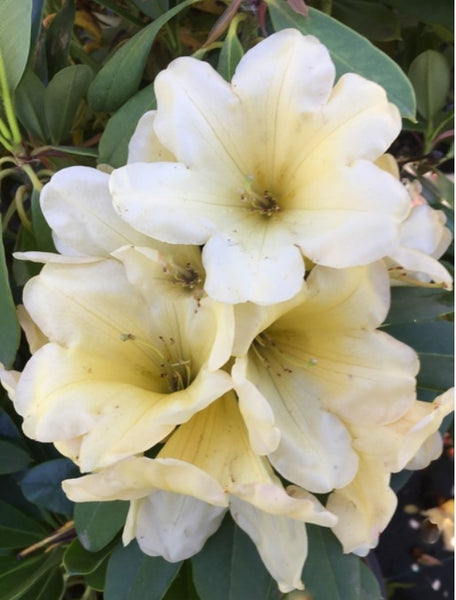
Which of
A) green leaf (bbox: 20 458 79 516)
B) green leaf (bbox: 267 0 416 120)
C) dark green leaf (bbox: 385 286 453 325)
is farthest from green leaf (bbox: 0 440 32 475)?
green leaf (bbox: 267 0 416 120)

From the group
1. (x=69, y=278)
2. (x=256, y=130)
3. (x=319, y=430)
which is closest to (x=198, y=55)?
(x=256, y=130)

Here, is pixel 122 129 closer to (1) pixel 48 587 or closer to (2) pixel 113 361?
(2) pixel 113 361

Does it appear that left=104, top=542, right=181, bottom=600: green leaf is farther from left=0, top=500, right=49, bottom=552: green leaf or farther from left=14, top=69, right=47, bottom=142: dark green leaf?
left=14, top=69, right=47, bottom=142: dark green leaf

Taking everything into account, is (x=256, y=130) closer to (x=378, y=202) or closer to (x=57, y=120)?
(x=378, y=202)

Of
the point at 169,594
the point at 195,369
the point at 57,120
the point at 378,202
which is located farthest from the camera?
the point at 169,594

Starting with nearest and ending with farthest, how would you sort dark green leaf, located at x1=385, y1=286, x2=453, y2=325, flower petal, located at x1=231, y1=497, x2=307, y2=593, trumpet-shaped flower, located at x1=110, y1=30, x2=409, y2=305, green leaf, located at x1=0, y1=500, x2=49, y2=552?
1. trumpet-shaped flower, located at x1=110, y1=30, x2=409, y2=305
2. flower petal, located at x1=231, y1=497, x2=307, y2=593
3. dark green leaf, located at x1=385, y1=286, x2=453, y2=325
4. green leaf, located at x1=0, y1=500, x2=49, y2=552

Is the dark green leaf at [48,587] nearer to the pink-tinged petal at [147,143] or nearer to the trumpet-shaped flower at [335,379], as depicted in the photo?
the trumpet-shaped flower at [335,379]
